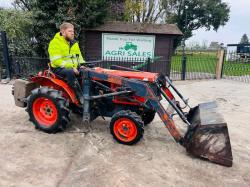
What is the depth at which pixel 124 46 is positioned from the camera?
13.6 m

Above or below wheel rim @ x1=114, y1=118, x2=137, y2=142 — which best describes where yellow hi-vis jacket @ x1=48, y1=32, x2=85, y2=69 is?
above

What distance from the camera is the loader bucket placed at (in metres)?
3.71

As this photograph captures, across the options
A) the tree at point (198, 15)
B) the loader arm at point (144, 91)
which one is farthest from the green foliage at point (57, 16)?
the tree at point (198, 15)

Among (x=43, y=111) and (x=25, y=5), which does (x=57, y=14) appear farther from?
(x=43, y=111)

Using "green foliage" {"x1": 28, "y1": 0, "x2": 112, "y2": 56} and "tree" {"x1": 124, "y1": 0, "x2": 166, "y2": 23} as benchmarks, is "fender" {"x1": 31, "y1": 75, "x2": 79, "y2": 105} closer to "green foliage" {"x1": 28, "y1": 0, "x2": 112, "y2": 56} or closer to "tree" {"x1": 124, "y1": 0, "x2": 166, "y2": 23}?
"green foliage" {"x1": 28, "y1": 0, "x2": 112, "y2": 56}

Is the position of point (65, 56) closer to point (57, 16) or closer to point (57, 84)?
point (57, 84)

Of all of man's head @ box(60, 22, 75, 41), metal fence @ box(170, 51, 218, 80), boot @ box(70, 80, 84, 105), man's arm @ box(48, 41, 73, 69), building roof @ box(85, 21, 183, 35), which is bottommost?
metal fence @ box(170, 51, 218, 80)

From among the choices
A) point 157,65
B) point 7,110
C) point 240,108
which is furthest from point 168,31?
point 7,110

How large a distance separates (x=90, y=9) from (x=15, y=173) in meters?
11.0

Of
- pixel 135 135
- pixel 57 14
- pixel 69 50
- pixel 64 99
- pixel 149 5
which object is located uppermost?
pixel 149 5

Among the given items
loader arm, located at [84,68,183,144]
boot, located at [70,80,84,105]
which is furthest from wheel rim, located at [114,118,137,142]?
boot, located at [70,80,84,105]

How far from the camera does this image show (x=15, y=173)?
11.0 feet

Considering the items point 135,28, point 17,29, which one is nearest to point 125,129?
point 17,29

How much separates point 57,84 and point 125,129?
145 centimetres
